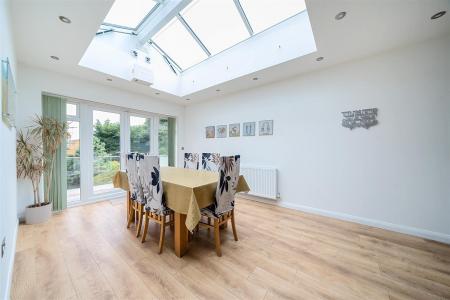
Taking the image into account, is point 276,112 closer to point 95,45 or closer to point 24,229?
point 95,45

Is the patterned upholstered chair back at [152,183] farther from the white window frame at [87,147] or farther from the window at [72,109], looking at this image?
the window at [72,109]

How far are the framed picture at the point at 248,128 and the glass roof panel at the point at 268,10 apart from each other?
172 centimetres

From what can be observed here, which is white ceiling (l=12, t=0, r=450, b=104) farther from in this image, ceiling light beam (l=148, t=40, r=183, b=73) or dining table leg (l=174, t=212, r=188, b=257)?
dining table leg (l=174, t=212, r=188, b=257)

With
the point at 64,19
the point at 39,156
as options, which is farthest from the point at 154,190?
the point at 39,156

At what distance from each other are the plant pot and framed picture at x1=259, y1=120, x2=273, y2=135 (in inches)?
153

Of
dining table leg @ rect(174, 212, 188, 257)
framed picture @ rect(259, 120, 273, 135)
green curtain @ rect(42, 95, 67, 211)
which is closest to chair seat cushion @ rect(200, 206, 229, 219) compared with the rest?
dining table leg @ rect(174, 212, 188, 257)

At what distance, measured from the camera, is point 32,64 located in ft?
8.98

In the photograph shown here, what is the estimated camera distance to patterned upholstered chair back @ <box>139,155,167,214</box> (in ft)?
6.09

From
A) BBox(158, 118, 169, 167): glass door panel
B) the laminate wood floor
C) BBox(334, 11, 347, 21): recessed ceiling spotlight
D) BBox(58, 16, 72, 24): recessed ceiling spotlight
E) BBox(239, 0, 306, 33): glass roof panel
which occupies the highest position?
BBox(239, 0, 306, 33): glass roof panel

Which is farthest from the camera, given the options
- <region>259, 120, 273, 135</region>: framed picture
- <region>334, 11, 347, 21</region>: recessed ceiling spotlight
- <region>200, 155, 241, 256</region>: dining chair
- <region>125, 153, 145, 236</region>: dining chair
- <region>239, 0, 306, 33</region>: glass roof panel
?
<region>259, 120, 273, 135</region>: framed picture

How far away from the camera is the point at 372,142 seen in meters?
2.54

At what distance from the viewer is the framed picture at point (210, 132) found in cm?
449

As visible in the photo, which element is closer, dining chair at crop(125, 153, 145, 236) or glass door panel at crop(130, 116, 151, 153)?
dining chair at crop(125, 153, 145, 236)

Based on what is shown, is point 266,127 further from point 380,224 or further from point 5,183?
point 5,183
